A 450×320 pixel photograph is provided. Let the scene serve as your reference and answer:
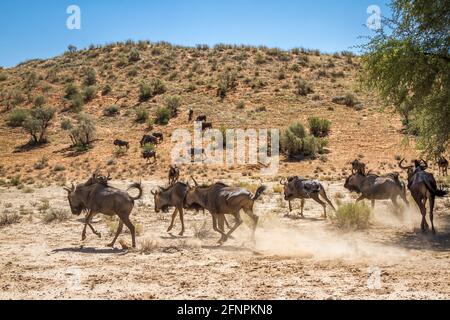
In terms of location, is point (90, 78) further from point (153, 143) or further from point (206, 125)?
point (153, 143)

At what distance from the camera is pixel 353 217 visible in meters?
13.4

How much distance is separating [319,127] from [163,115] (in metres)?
14.0

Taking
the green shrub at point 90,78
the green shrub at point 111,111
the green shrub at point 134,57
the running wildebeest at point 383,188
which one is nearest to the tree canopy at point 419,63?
the running wildebeest at point 383,188

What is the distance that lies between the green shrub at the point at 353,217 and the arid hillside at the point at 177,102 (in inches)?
512

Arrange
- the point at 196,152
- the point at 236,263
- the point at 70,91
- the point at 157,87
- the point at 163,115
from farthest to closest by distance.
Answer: the point at 70,91 < the point at 157,87 < the point at 163,115 < the point at 196,152 < the point at 236,263

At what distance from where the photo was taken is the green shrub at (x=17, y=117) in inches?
1764

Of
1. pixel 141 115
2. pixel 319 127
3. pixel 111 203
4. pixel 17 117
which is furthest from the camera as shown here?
pixel 17 117

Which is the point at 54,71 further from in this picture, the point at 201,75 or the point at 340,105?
the point at 340,105

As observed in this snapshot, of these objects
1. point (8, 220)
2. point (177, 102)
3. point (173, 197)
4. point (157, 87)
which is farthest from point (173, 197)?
point (157, 87)

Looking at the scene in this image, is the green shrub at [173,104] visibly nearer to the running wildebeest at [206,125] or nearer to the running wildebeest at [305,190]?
the running wildebeest at [206,125]

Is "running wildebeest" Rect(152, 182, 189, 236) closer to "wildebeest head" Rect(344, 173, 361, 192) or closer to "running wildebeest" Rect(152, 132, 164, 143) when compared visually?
"wildebeest head" Rect(344, 173, 361, 192)

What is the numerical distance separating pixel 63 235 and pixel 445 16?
12216 mm

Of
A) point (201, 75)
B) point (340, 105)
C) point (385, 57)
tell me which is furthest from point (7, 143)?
point (385, 57)
